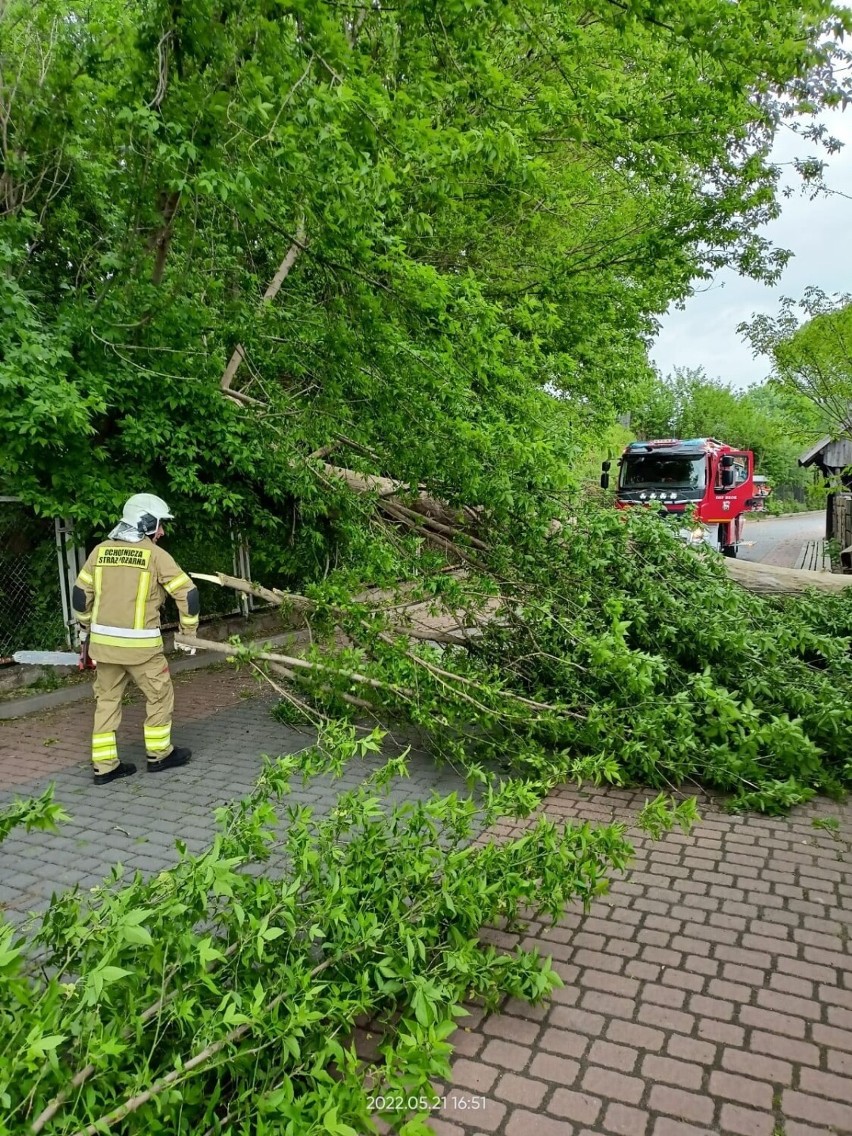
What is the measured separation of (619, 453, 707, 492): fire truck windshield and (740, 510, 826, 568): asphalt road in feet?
8.60

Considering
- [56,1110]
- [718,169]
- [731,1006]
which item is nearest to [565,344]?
[718,169]

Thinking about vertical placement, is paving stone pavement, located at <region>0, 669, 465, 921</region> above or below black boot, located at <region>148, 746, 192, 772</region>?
below

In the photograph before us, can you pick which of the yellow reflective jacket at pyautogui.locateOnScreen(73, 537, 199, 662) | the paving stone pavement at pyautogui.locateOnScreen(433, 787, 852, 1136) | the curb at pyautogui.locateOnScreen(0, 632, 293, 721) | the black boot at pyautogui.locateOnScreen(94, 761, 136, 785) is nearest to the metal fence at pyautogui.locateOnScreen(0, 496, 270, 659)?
the curb at pyautogui.locateOnScreen(0, 632, 293, 721)

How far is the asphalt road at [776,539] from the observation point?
826 inches

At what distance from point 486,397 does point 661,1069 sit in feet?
14.1

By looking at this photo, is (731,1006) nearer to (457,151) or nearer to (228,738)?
(228,738)

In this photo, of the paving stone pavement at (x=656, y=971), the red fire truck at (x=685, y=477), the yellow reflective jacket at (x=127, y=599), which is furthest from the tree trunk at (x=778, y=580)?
the red fire truck at (x=685, y=477)

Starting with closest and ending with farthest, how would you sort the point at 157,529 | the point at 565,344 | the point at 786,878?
the point at 786,878, the point at 157,529, the point at 565,344

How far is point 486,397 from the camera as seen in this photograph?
227 inches

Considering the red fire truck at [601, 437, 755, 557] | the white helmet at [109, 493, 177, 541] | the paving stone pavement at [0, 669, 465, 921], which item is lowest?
the paving stone pavement at [0, 669, 465, 921]

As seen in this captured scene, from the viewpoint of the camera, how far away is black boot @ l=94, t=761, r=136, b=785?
525 centimetres

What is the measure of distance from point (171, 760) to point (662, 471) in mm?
14751

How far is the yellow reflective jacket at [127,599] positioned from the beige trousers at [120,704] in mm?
103

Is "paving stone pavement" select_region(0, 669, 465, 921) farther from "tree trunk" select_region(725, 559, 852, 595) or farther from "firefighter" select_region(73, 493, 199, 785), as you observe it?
"tree trunk" select_region(725, 559, 852, 595)
